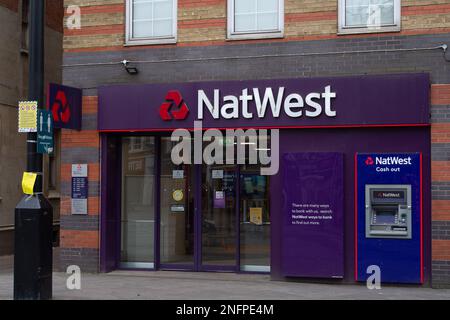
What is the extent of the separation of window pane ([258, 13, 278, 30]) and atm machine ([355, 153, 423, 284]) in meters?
2.83

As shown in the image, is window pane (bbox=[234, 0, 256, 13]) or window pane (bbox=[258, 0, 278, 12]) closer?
window pane (bbox=[258, 0, 278, 12])

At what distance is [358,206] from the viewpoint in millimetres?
10469

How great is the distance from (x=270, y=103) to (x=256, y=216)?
85.0 inches

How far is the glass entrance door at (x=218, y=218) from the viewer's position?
1153 cm

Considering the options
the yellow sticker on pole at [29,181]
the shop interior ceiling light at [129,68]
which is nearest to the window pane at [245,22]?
the shop interior ceiling light at [129,68]

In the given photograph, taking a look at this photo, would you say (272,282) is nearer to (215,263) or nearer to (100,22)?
(215,263)

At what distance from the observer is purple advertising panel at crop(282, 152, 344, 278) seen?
1054cm

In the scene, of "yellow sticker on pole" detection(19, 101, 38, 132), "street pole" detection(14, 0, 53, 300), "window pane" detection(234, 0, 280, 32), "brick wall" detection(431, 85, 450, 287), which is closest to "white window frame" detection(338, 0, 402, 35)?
"window pane" detection(234, 0, 280, 32)

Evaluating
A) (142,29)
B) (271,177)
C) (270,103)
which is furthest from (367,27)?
(142,29)

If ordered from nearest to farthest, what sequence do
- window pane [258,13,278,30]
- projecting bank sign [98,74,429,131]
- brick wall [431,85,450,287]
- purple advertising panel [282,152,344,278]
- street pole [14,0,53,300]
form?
street pole [14,0,53,300] < brick wall [431,85,450,287] < projecting bank sign [98,74,429,131] < purple advertising panel [282,152,344,278] < window pane [258,13,278,30]

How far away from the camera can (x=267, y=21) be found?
11133mm

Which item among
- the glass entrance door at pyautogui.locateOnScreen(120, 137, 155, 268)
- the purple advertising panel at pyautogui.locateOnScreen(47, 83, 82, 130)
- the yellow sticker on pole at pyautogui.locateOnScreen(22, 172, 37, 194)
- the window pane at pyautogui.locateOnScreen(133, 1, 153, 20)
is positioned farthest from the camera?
the glass entrance door at pyautogui.locateOnScreen(120, 137, 155, 268)

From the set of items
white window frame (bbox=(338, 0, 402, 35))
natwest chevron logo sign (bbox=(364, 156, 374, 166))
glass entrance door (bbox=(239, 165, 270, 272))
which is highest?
white window frame (bbox=(338, 0, 402, 35))

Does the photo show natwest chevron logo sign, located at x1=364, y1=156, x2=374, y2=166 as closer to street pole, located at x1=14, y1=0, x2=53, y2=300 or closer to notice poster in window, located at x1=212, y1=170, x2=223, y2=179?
notice poster in window, located at x1=212, y1=170, x2=223, y2=179
